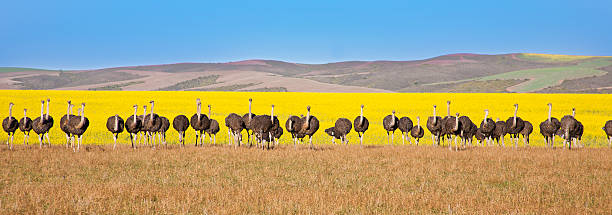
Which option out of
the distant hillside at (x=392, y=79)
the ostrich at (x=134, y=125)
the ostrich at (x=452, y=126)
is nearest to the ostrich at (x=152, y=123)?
the ostrich at (x=134, y=125)

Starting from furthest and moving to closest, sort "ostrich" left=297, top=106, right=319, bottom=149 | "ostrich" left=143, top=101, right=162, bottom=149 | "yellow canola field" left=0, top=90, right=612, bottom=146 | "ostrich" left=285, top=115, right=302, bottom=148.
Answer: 1. "yellow canola field" left=0, top=90, right=612, bottom=146
2. "ostrich" left=285, top=115, right=302, bottom=148
3. "ostrich" left=297, top=106, right=319, bottom=149
4. "ostrich" left=143, top=101, right=162, bottom=149

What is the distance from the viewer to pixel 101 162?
54.9 feet

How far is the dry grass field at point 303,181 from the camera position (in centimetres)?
1029

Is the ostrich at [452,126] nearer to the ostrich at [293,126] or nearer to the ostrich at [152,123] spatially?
the ostrich at [293,126]

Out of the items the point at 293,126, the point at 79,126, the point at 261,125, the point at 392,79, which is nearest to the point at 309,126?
the point at 293,126

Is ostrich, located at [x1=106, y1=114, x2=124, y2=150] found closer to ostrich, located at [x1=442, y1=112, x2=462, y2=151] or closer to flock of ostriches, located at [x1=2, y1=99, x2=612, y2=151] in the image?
flock of ostriches, located at [x1=2, y1=99, x2=612, y2=151]

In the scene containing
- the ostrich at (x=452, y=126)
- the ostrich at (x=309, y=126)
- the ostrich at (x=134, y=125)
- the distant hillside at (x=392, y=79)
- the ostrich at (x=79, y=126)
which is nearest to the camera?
the ostrich at (x=79, y=126)

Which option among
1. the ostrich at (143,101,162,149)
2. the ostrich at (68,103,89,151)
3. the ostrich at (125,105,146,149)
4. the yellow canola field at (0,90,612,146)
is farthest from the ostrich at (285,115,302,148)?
the ostrich at (68,103,89,151)

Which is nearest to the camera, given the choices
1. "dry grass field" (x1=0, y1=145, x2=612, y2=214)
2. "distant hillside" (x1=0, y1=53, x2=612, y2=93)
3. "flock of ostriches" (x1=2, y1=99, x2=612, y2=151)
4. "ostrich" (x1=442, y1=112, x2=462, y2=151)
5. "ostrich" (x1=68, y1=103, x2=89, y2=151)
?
"dry grass field" (x1=0, y1=145, x2=612, y2=214)

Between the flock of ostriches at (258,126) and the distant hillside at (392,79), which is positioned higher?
the distant hillside at (392,79)

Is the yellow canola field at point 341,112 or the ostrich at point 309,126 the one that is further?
the yellow canola field at point 341,112

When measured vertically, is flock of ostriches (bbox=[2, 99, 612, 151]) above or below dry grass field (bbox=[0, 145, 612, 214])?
above

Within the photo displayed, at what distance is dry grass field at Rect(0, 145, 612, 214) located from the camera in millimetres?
10289

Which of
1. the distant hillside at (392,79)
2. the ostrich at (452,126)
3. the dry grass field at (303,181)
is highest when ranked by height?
the distant hillside at (392,79)
